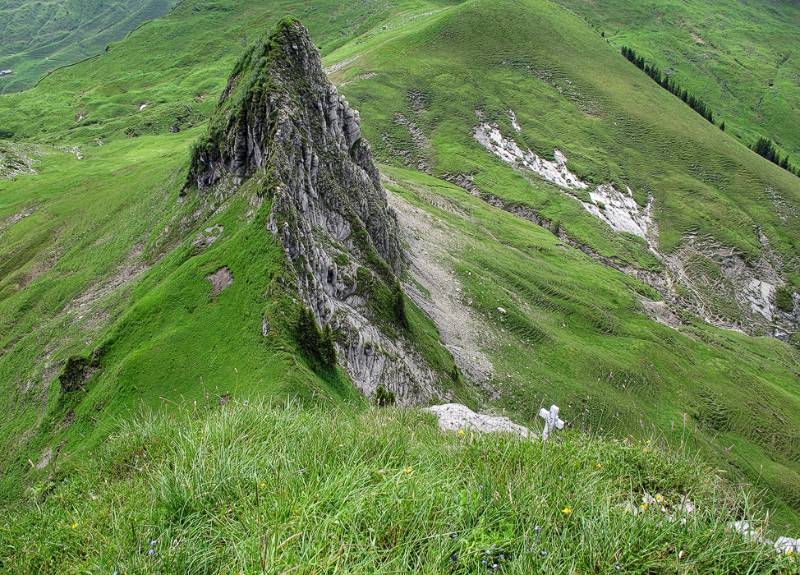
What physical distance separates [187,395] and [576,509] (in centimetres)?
2254

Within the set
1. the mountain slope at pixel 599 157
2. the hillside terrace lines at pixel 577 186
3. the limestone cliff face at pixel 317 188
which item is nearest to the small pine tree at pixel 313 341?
the limestone cliff face at pixel 317 188

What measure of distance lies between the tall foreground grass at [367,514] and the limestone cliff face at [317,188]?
2303 centimetres

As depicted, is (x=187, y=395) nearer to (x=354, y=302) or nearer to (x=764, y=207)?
(x=354, y=302)

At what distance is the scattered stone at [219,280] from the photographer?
30.9m

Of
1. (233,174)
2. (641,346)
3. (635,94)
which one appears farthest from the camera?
(635,94)

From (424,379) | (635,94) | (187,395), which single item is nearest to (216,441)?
(187,395)

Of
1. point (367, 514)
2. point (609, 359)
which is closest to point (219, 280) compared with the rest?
point (367, 514)

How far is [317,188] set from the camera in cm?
4356

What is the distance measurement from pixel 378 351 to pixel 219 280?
12.3m

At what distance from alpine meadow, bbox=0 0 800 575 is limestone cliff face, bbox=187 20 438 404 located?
31 cm

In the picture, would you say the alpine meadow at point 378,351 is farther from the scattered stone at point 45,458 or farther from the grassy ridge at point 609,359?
the grassy ridge at point 609,359

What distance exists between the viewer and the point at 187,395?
24.6 meters

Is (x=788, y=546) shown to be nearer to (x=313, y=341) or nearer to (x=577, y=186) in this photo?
(x=313, y=341)

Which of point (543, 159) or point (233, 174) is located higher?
point (233, 174)
